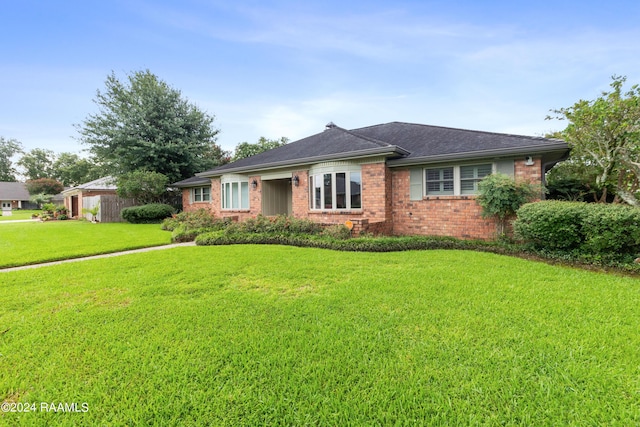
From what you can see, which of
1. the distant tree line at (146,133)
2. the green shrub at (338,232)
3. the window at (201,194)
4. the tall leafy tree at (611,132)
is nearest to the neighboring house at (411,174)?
the green shrub at (338,232)

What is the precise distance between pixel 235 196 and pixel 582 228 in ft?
44.7

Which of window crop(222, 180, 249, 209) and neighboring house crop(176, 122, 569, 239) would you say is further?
window crop(222, 180, 249, 209)

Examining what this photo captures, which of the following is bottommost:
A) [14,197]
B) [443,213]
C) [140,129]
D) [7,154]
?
[443,213]

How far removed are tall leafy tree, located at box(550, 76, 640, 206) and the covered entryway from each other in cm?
1121

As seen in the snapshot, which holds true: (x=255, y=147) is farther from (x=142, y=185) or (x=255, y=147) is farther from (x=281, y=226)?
(x=281, y=226)

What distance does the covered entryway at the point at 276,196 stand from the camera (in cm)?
1359

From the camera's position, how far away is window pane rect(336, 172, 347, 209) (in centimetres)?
1049

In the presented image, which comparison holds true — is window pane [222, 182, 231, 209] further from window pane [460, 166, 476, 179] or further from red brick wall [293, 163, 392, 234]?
window pane [460, 166, 476, 179]

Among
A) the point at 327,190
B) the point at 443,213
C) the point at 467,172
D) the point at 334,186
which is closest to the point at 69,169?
the point at 327,190

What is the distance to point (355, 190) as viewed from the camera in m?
10.3

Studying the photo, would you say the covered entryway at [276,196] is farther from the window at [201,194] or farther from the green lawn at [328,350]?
the green lawn at [328,350]

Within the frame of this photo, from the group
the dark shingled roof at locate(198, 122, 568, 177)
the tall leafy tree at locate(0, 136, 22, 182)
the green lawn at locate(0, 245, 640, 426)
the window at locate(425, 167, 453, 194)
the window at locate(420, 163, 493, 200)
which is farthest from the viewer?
the tall leafy tree at locate(0, 136, 22, 182)

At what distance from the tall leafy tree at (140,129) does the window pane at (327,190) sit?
16123 mm

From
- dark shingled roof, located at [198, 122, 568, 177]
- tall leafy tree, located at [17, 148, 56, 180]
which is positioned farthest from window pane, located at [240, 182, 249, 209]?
tall leafy tree, located at [17, 148, 56, 180]
